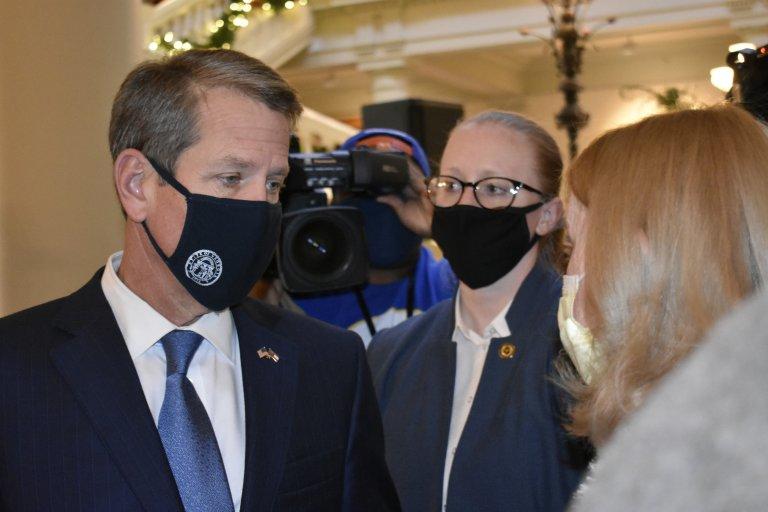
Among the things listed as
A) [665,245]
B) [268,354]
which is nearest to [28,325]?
[268,354]

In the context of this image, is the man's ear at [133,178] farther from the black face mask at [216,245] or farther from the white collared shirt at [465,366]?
the white collared shirt at [465,366]

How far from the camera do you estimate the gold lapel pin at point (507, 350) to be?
208 cm

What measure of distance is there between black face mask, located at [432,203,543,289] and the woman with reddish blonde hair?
882 mm

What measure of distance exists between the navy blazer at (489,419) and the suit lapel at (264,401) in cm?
51

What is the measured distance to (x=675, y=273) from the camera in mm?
1203

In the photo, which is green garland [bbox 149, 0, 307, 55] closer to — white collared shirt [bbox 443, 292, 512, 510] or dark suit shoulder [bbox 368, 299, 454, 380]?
dark suit shoulder [bbox 368, 299, 454, 380]

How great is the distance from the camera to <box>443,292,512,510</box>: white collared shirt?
205 centimetres

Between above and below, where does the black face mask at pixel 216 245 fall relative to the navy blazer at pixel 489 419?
above

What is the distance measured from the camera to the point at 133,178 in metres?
1.66

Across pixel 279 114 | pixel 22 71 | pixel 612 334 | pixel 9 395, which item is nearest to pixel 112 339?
pixel 9 395

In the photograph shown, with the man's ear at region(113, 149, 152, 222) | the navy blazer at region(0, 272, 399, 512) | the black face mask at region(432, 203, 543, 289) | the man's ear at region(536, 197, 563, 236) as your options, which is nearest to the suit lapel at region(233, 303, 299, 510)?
the navy blazer at region(0, 272, 399, 512)

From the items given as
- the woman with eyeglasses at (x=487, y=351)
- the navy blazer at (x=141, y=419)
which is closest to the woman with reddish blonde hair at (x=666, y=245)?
the navy blazer at (x=141, y=419)

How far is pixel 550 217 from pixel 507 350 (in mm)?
434

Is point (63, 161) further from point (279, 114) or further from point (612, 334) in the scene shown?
point (612, 334)
